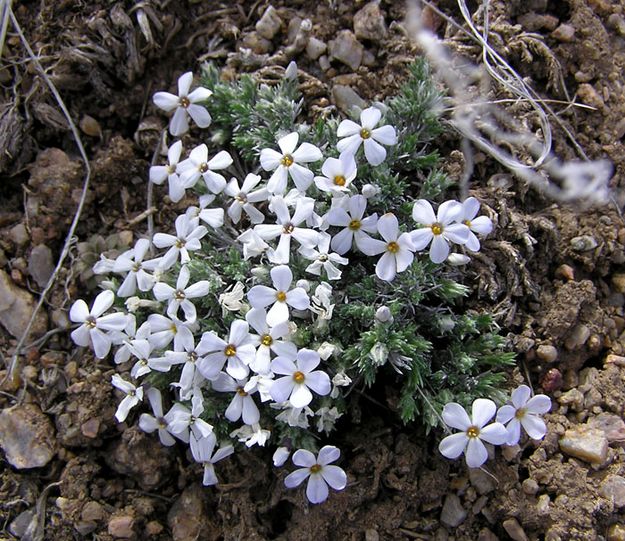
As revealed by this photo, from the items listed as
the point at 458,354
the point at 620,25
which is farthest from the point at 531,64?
the point at 458,354

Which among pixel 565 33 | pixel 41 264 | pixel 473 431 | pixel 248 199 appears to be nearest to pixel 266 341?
pixel 248 199

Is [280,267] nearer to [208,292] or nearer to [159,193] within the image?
[208,292]

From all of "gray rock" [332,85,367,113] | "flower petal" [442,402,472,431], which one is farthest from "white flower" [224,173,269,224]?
"flower petal" [442,402,472,431]

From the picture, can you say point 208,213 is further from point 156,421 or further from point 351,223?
point 156,421

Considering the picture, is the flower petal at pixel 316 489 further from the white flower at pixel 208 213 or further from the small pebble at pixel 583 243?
the small pebble at pixel 583 243

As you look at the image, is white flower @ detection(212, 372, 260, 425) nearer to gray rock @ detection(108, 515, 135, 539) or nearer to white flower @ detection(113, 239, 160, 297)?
Result: white flower @ detection(113, 239, 160, 297)

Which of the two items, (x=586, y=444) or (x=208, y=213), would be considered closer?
(x=586, y=444)
